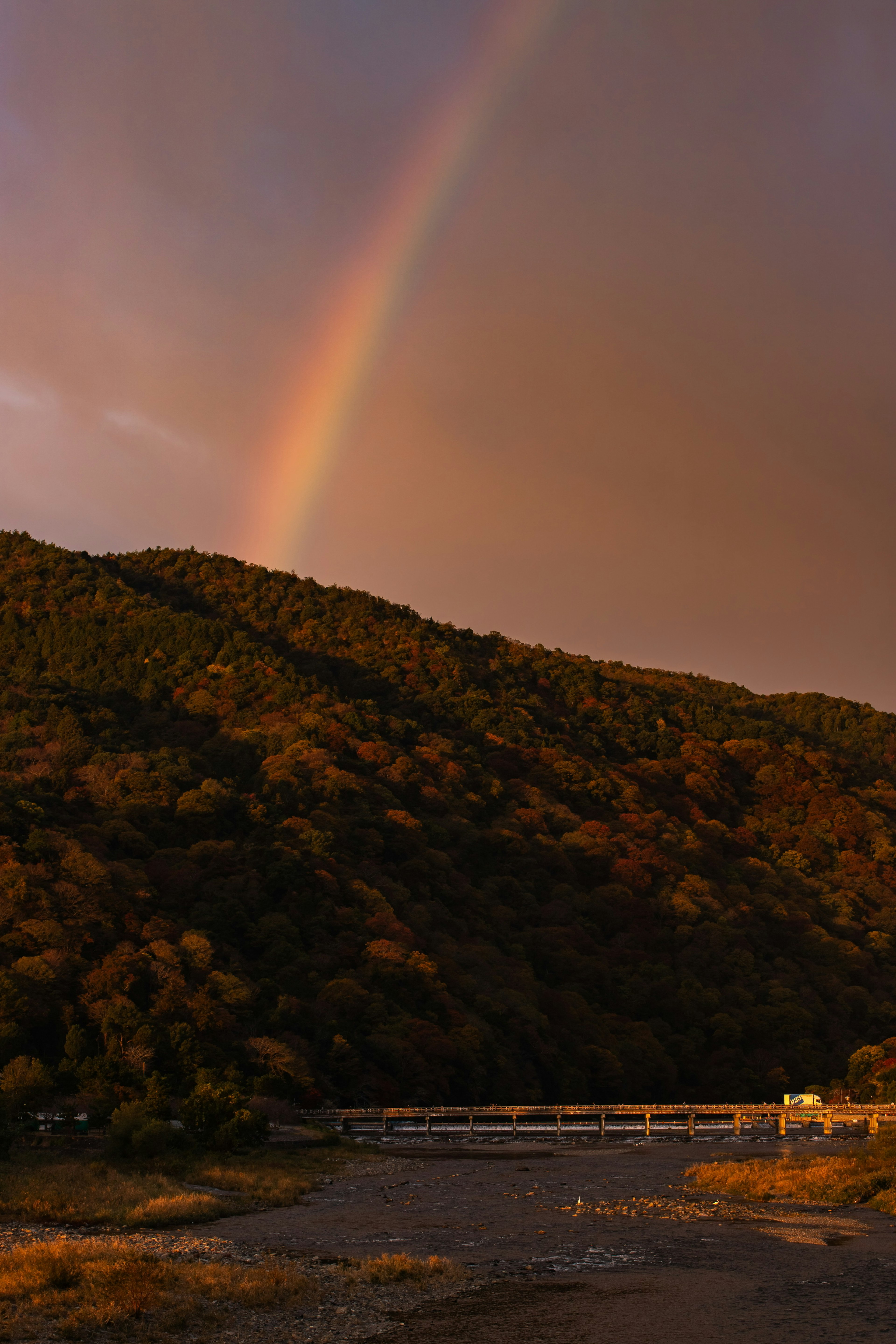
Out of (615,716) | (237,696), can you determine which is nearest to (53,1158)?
(237,696)

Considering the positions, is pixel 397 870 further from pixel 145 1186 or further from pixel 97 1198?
pixel 97 1198

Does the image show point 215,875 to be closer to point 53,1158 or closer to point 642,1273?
point 53,1158

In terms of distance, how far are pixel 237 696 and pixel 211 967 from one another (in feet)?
204

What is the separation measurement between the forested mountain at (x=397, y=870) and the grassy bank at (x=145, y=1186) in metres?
14.8

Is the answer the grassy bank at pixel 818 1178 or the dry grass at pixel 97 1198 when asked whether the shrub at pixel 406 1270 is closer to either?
the dry grass at pixel 97 1198

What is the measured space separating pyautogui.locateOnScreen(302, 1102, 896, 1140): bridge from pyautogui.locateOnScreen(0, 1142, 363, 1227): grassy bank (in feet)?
59.8

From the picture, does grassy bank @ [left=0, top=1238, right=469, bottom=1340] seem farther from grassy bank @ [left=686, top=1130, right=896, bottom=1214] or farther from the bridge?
the bridge

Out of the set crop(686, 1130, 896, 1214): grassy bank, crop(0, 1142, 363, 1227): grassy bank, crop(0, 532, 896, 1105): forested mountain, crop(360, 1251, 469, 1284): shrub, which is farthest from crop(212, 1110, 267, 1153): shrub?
crop(360, 1251, 469, 1284): shrub

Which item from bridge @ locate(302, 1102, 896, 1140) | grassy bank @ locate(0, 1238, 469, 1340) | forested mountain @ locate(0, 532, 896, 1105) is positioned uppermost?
forested mountain @ locate(0, 532, 896, 1105)

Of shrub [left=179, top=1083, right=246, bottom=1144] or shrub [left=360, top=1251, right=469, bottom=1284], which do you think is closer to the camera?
shrub [left=360, top=1251, right=469, bottom=1284]

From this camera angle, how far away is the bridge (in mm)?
60375

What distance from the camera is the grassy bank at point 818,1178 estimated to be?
3353 centimetres

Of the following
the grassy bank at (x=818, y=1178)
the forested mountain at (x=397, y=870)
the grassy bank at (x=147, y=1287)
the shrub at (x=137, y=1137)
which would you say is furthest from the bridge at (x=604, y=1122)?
the grassy bank at (x=147, y=1287)

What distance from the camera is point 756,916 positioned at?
11544 centimetres
